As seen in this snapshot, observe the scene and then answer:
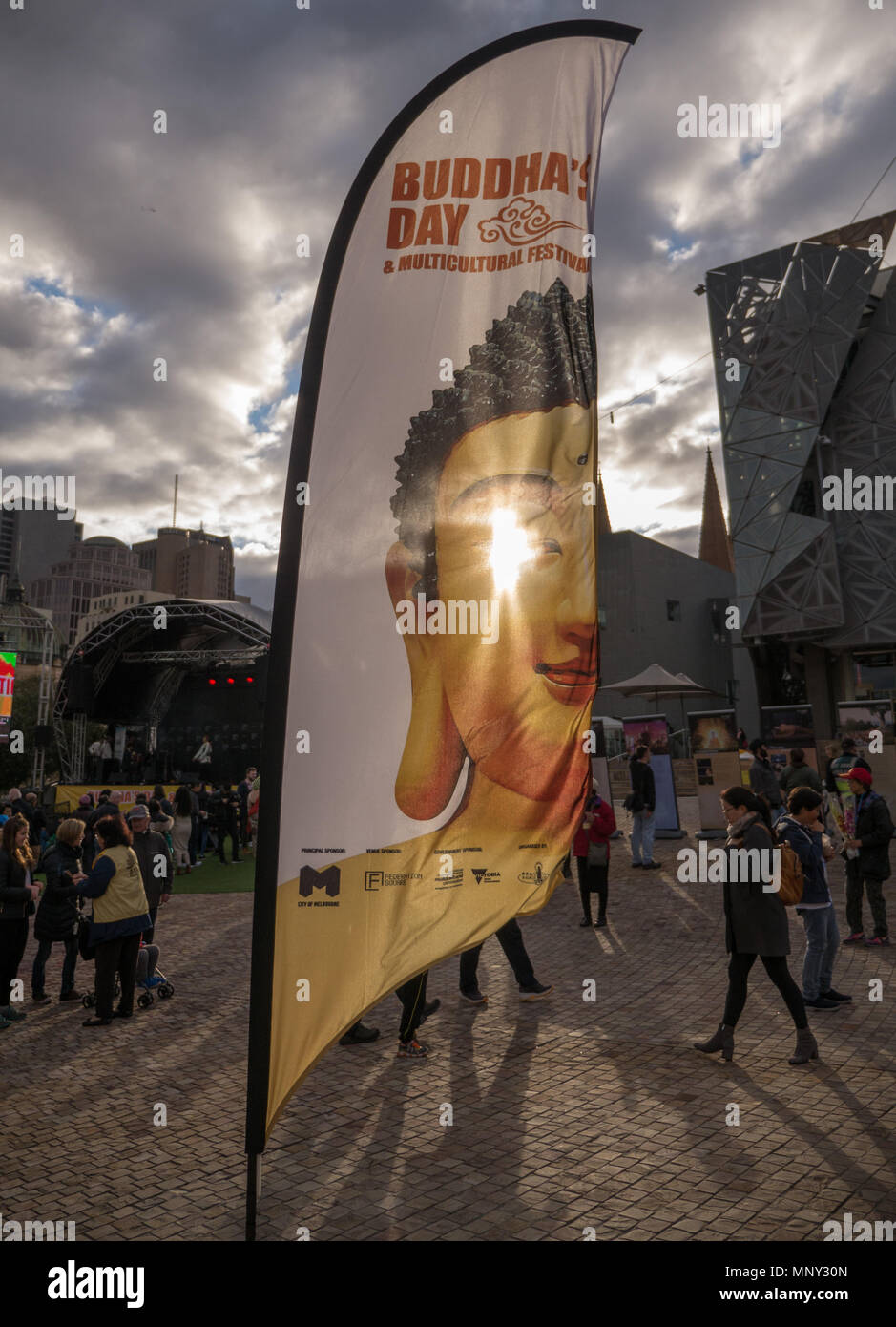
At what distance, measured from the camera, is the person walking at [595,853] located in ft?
35.1

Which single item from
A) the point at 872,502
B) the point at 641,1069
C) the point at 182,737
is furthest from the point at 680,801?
the point at 641,1069

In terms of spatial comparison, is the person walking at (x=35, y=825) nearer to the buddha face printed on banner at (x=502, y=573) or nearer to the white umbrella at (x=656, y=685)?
the white umbrella at (x=656, y=685)

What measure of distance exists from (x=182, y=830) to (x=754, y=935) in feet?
44.5

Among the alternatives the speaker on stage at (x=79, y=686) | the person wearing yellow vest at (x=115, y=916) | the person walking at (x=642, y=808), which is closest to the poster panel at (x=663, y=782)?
the person walking at (x=642, y=808)

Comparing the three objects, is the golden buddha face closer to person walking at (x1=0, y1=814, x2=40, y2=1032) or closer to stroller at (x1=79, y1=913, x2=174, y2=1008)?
person walking at (x1=0, y1=814, x2=40, y2=1032)

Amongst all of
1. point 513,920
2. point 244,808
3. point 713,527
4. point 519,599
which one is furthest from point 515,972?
point 713,527

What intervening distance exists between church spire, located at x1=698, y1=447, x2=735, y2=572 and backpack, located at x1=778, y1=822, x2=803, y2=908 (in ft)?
245

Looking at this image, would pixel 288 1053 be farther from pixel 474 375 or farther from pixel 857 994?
pixel 857 994

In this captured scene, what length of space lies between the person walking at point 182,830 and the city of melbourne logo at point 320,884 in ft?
46.7

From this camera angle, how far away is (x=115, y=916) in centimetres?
768

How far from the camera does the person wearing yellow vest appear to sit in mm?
7672

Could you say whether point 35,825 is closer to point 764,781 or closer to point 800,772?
point 764,781
